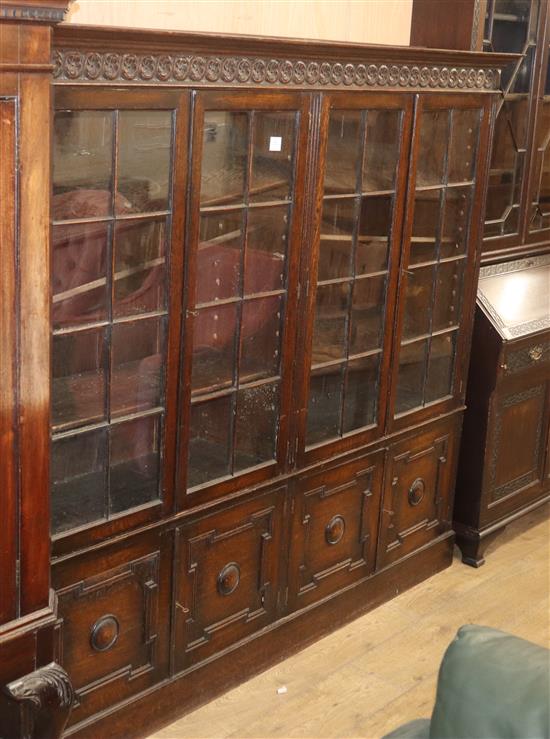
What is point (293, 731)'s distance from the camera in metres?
3.13

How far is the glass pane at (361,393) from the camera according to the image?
351 centimetres

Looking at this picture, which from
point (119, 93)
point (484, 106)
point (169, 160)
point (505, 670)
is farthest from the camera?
point (484, 106)

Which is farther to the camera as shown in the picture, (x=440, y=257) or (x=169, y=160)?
(x=440, y=257)

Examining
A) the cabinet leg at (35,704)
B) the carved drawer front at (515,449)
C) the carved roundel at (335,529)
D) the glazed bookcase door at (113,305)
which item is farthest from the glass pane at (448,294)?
the cabinet leg at (35,704)

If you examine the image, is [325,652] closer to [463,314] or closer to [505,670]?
[463,314]

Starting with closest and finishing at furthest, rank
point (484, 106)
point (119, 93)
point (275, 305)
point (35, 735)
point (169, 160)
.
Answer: point (35, 735), point (119, 93), point (169, 160), point (275, 305), point (484, 106)

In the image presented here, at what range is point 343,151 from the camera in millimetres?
3205

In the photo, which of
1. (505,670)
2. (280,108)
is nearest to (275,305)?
(280,108)

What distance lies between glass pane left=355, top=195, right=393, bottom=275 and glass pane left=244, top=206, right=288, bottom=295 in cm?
34

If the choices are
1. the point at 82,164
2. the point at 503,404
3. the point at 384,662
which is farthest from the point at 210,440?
the point at 503,404

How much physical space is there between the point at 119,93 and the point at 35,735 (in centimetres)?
143

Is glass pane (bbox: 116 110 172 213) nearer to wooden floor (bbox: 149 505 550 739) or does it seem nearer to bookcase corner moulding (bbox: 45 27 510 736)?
bookcase corner moulding (bbox: 45 27 510 736)

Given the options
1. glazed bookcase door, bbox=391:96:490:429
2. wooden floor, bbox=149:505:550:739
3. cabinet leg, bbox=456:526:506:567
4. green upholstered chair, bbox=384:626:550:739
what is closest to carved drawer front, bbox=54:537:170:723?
wooden floor, bbox=149:505:550:739

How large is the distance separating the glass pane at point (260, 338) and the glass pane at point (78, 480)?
52 cm
